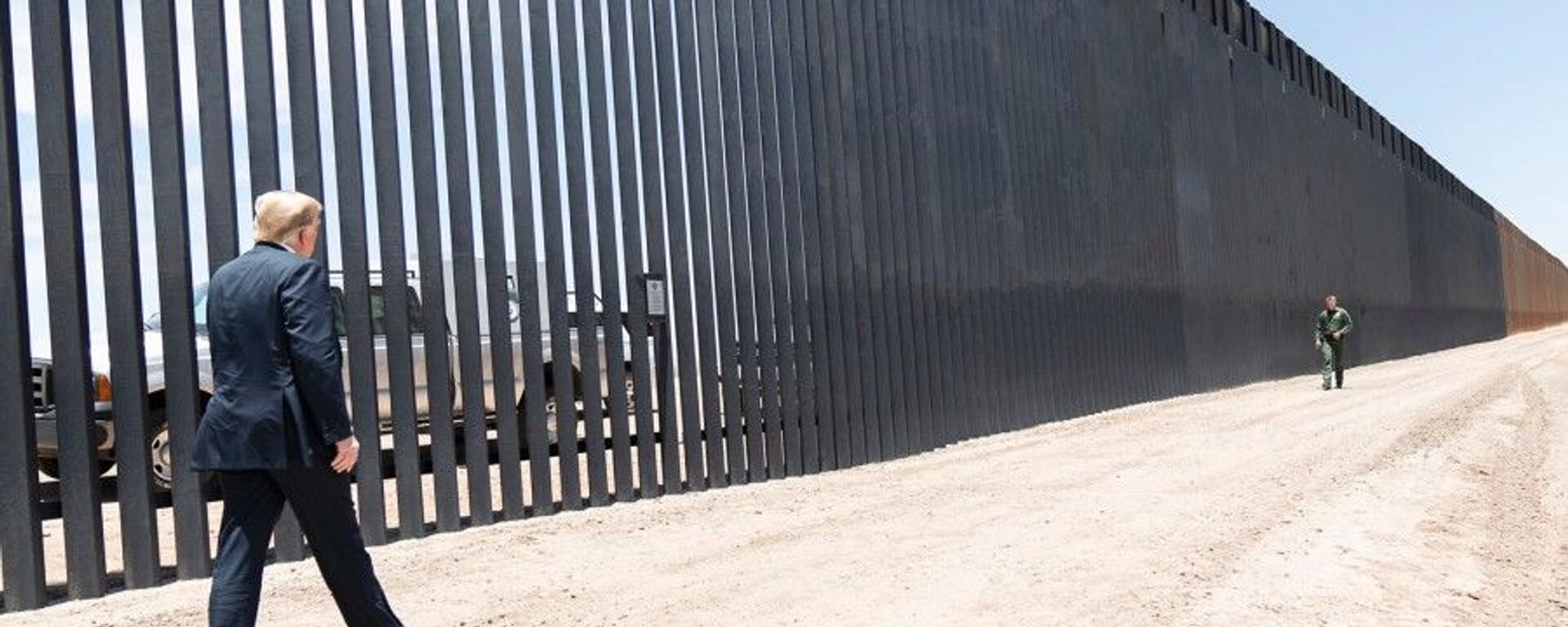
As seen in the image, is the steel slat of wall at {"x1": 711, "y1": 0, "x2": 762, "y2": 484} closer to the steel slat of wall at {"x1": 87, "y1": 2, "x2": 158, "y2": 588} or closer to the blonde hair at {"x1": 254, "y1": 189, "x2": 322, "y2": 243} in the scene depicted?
the steel slat of wall at {"x1": 87, "y1": 2, "x2": 158, "y2": 588}

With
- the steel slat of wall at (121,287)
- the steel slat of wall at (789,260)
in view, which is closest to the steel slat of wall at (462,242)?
the steel slat of wall at (121,287)

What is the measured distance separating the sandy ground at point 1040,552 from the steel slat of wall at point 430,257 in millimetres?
356

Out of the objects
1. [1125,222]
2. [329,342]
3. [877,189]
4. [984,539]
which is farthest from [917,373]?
[329,342]

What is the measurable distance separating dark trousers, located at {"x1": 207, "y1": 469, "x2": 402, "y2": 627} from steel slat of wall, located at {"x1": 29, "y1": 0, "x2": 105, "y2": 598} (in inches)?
93.1

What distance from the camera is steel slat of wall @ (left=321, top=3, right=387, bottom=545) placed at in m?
7.27

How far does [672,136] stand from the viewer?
9.54 m

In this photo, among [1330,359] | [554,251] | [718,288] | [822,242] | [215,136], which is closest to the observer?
[215,136]

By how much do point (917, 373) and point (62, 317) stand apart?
7.74 m

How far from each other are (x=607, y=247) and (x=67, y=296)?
10.9 feet

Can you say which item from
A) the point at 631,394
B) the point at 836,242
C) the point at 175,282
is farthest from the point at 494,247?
the point at 836,242

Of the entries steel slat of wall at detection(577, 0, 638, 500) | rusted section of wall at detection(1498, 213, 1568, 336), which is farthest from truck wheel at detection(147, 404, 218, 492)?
rusted section of wall at detection(1498, 213, 1568, 336)

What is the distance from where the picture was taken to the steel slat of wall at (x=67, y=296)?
6180 millimetres

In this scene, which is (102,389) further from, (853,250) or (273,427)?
(853,250)

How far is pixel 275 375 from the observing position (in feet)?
13.8
